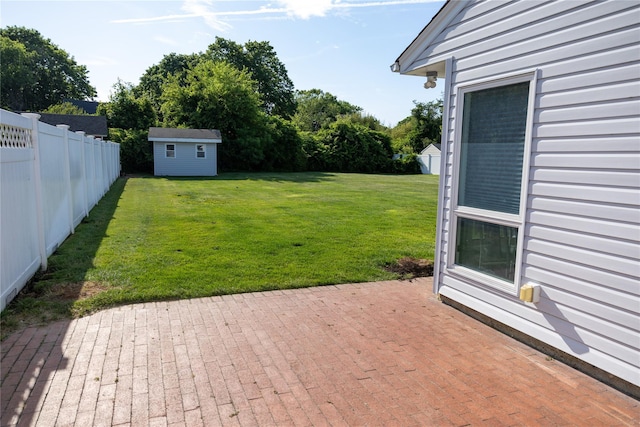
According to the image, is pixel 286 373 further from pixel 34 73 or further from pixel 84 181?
pixel 34 73

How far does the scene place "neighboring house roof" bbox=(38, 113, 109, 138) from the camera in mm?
27891

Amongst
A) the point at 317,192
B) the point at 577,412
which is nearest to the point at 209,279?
the point at 577,412

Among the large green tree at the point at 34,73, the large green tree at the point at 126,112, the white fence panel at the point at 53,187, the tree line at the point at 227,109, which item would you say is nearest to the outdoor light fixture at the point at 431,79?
the white fence panel at the point at 53,187

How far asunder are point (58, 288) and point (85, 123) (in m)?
28.5

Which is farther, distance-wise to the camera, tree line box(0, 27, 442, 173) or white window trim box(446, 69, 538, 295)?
tree line box(0, 27, 442, 173)

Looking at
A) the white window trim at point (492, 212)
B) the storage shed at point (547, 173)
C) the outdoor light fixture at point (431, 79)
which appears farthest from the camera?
the outdoor light fixture at point (431, 79)

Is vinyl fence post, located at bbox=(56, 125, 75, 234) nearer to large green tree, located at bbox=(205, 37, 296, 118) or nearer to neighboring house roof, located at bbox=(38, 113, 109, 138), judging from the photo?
neighboring house roof, located at bbox=(38, 113, 109, 138)

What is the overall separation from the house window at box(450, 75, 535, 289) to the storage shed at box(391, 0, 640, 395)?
0.04 feet

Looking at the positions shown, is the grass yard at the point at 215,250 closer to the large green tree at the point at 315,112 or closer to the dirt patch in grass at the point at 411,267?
the dirt patch in grass at the point at 411,267

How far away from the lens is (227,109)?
1155 inches

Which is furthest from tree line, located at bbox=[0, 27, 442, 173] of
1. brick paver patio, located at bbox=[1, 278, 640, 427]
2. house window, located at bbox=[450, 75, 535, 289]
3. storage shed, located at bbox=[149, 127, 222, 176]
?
house window, located at bbox=[450, 75, 535, 289]

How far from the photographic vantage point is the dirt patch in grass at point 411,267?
20.2ft

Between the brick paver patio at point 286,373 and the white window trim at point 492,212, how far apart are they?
52cm

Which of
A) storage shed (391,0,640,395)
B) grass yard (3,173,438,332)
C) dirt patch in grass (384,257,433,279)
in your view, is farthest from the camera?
dirt patch in grass (384,257,433,279)
